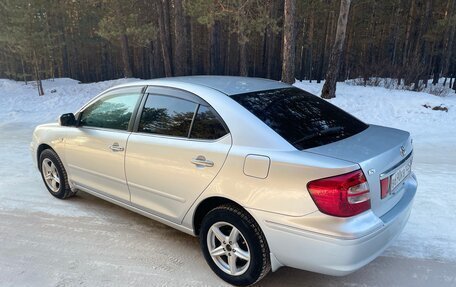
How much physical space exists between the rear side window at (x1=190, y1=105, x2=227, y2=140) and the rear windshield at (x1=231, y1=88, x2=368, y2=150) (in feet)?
0.81

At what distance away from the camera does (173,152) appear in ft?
10.0

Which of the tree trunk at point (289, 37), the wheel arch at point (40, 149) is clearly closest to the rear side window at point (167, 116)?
the wheel arch at point (40, 149)

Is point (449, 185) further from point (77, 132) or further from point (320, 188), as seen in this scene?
point (77, 132)

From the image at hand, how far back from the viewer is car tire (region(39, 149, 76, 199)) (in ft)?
14.4

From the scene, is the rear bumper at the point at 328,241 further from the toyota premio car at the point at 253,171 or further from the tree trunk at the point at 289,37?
the tree trunk at the point at 289,37

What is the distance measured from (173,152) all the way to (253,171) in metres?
0.83

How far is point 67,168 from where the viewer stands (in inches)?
168

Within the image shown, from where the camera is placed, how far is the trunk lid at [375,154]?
94.1 inches

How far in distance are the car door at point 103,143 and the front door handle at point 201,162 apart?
954mm

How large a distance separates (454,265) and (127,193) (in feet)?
10.1

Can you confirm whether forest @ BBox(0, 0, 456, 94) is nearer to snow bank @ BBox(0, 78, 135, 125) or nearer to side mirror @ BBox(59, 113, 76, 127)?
snow bank @ BBox(0, 78, 135, 125)

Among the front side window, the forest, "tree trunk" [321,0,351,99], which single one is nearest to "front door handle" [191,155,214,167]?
the front side window

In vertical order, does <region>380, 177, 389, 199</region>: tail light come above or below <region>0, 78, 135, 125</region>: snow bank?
above

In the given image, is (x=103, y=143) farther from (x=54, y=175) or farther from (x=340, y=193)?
(x=340, y=193)
